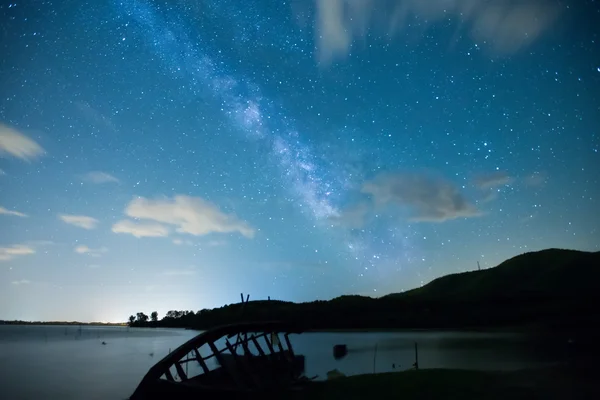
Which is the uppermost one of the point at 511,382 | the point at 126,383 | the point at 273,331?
the point at 273,331

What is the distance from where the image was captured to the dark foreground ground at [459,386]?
17.1 m

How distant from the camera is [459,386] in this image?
707 inches

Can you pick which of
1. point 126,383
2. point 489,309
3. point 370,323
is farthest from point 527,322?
point 126,383

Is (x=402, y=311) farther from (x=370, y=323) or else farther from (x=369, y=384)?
(x=369, y=384)

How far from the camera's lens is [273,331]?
25891mm

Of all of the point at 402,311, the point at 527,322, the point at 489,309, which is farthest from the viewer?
the point at 402,311

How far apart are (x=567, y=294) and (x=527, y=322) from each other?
49.9 meters

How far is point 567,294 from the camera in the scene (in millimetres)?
179125

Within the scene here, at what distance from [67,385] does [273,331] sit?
31.5 m

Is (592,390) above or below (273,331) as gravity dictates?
below

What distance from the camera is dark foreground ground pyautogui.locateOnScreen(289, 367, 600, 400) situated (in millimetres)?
17094

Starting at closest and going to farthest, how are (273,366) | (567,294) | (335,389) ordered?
(335,389) < (273,366) < (567,294)

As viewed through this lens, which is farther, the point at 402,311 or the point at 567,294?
the point at 402,311

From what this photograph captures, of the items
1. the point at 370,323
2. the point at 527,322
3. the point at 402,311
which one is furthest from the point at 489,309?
the point at 370,323
